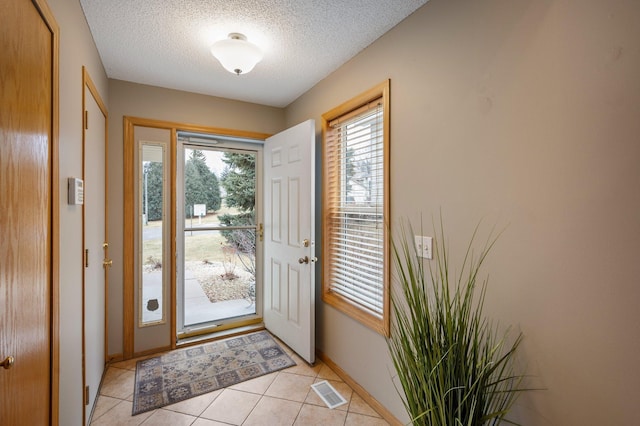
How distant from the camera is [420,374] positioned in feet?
3.92

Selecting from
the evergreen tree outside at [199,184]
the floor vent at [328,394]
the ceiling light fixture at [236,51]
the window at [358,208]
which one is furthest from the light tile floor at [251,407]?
the ceiling light fixture at [236,51]

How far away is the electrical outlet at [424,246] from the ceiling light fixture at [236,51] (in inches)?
59.8

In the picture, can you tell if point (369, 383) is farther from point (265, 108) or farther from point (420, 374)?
point (265, 108)

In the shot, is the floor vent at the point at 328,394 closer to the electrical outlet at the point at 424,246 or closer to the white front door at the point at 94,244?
the electrical outlet at the point at 424,246

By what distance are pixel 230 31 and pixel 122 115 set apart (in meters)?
1.37

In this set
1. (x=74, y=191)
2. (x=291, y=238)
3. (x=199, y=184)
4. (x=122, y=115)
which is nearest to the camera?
(x=74, y=191)

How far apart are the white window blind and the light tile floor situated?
647 millimetres

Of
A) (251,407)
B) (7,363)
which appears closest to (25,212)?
(7,363)

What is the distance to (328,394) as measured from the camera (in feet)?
7.11

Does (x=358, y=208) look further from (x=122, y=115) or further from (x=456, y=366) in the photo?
(x=122, y=115)

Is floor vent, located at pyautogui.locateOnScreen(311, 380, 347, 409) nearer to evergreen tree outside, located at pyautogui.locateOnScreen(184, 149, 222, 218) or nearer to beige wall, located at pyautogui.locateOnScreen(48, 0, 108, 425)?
beige wall, located at pyautogui.locateOnScreen(48, 0, 108, 425)

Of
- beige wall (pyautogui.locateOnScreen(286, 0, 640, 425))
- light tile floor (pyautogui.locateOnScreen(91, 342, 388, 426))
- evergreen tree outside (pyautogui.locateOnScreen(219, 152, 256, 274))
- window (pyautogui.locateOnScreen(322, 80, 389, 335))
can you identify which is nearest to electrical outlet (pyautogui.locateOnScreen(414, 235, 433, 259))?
beige wall (pyautogui.locateOnScreen(286, 0, 640, 425))

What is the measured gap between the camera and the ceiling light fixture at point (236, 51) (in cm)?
187

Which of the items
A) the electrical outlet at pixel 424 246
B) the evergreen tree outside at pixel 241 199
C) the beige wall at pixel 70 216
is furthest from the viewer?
the evergreen tree outside at pixel 241 199
